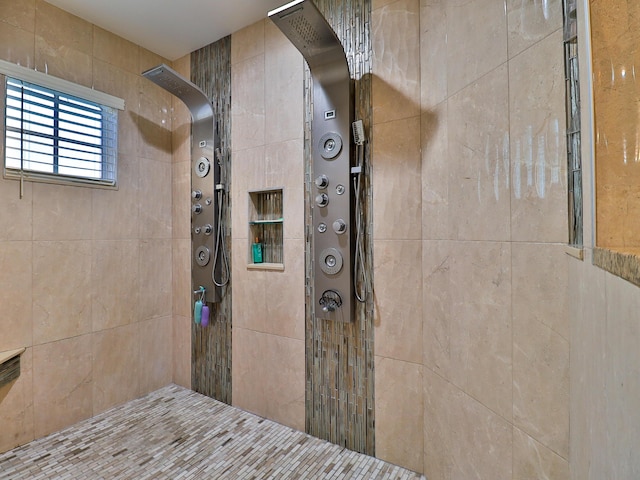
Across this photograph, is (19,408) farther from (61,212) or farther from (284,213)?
(284,213)

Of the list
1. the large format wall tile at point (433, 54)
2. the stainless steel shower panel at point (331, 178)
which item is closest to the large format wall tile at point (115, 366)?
the stainless steel shower panel at point (331, 178)

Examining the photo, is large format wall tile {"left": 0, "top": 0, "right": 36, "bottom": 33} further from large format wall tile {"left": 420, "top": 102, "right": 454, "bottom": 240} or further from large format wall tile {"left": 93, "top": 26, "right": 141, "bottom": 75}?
large format wall tile {"left": 420, "top": 102, "right": 454, "bottom": 240}

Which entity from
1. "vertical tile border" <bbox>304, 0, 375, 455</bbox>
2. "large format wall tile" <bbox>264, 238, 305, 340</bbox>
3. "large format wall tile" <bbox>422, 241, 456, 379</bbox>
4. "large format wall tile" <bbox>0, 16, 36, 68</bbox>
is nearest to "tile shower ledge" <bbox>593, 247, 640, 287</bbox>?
"large format wall tile" <bbox>422, 241, 456, 379</bbox>

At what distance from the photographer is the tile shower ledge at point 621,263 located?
38 cm

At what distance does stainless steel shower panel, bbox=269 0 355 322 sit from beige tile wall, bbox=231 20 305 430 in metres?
0.19

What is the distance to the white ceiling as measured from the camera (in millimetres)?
1852

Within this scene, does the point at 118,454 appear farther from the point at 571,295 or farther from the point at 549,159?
the point at 549,159

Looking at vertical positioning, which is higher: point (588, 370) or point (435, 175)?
point (435, 175)

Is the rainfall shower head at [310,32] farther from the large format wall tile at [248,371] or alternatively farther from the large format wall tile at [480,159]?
the large format wall tile at [248,371]

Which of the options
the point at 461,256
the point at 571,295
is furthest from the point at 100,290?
the point at 571,295

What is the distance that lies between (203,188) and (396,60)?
5.17 ft

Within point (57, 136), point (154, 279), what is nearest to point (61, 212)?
point (57, 136)

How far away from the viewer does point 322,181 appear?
1.68m

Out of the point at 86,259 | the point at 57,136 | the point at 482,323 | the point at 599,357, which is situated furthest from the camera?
the point at 86,259
